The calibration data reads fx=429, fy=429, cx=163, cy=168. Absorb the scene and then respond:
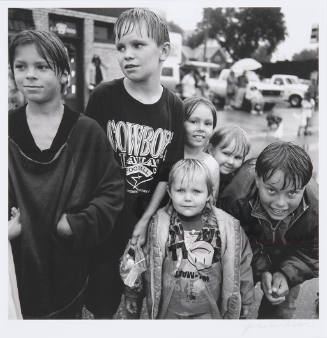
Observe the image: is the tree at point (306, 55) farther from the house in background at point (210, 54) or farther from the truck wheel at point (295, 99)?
the house in background at point (210, 54)

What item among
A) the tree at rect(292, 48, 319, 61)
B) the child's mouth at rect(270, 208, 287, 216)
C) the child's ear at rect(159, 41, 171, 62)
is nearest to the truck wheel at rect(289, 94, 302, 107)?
the tree at rect(292, 48, 319, 61)

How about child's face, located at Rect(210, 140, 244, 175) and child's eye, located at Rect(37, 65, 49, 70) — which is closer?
child's eye, located at Rect(37, 65, 49, 70)

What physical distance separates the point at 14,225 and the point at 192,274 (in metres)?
0.94

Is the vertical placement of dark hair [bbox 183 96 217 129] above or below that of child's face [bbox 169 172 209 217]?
above

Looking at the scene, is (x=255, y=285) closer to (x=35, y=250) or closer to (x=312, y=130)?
(x=312, y=130)

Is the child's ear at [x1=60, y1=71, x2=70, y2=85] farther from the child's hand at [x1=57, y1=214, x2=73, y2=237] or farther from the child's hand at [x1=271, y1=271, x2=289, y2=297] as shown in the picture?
the child's hand at [x1=271, y1=271, x2=289, y2=297]

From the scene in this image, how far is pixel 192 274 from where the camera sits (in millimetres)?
2154

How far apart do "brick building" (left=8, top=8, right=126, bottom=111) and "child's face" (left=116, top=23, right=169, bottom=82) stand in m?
0.07

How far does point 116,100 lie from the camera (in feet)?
6.98

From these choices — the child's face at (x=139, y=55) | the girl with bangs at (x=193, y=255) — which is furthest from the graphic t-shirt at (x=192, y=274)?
the child's face at (x=139, y=55)

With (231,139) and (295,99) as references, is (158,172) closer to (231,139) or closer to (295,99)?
(231,139)

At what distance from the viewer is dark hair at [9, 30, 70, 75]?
2062 mm

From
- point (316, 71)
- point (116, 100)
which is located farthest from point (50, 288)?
point (316, 71)

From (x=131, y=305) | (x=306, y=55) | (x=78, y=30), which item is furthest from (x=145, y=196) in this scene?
(x=306, y=55)
